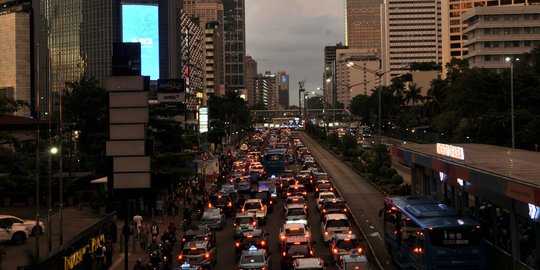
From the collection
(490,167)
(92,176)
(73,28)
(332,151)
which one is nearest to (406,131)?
(332,151)

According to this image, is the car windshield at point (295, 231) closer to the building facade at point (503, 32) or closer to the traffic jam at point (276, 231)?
the traffic jam at point (276, 231)

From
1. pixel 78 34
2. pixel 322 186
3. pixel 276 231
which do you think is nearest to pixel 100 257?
pixel 276 231

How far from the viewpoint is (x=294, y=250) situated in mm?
25109

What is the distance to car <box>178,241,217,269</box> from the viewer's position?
83.9 ft

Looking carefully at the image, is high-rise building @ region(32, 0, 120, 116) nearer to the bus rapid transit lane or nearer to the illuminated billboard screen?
the illuminated billboard screen

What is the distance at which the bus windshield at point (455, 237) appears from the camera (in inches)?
734

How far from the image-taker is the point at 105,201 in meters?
40.6

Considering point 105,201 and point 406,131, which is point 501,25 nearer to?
point 406,131

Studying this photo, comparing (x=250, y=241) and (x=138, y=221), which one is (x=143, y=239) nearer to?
(x=138, y=221)

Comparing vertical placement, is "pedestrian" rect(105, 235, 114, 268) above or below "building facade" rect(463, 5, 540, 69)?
below

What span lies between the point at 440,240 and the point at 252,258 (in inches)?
281

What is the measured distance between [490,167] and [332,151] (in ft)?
294

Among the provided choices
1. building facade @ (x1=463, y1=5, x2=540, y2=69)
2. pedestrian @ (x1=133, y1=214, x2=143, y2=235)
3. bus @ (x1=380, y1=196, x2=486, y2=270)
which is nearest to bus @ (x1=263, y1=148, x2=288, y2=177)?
pedestrian @ (x1=133, y1=214, x2=143, y2=235)

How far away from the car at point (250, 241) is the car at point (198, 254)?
1.39 metres
